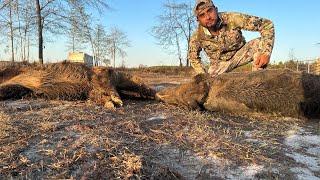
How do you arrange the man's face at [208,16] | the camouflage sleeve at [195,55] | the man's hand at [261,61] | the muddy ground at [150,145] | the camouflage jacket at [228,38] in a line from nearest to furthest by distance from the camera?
the muddy ground at [150,145] < the man's hand at [261,61] < the man's face at [208,16] < the camouflage jacket at [228,38] < the camouflage sleeve at [195,55]

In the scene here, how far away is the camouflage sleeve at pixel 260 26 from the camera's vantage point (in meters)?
6.06

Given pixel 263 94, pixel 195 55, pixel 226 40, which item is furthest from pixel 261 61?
pixel 263 94

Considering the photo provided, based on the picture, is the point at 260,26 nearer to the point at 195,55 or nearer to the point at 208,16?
the point at 208,16

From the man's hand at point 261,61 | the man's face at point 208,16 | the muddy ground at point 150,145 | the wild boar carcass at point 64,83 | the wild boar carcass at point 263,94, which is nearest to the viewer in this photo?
the muddy ground at point 150,145

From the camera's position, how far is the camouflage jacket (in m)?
6.15

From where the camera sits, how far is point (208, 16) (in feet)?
19.8

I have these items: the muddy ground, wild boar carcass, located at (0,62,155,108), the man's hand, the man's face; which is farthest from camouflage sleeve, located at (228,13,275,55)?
wild boar carcass, located at (0,62,155,108)

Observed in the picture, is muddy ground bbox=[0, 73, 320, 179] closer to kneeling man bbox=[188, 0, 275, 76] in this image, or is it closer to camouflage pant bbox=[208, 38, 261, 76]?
kneeling man bbox=[188, 0, 275, 76]

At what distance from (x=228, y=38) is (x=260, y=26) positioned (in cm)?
51

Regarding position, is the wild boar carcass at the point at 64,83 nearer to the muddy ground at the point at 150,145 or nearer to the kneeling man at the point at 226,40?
the muddy ground at the point at 150,145

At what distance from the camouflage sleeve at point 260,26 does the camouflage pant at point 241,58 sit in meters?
0.18

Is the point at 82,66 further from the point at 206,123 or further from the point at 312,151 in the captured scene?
the point at 312,151

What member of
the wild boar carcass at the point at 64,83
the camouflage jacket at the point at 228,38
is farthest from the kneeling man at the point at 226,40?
the wild boar carcass at the point at 64,83

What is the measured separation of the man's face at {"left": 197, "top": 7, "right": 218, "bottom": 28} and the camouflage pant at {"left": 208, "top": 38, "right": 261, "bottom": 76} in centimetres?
67
